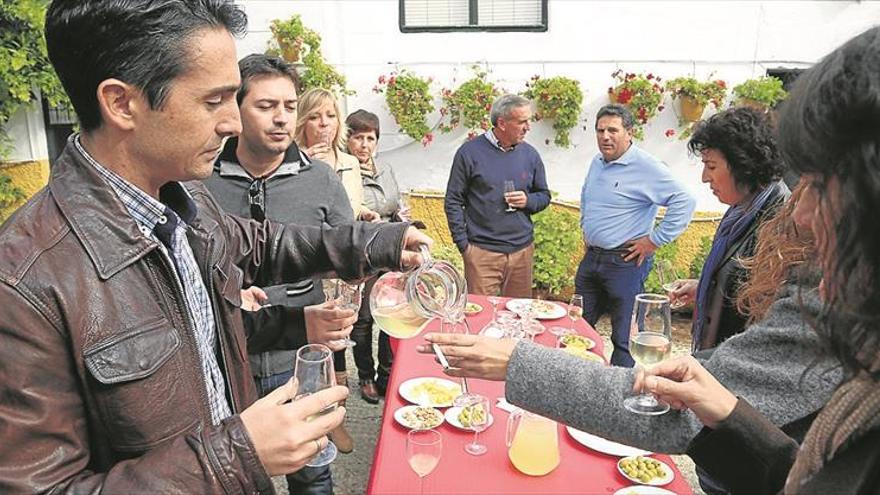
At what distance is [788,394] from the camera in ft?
5.14

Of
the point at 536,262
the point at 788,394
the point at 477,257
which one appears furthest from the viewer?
the point at 536,262

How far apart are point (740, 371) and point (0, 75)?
20.8ft

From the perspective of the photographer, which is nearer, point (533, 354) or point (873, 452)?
point (873, 452)

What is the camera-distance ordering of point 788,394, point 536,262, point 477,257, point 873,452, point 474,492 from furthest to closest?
point 536,262 < point 477,257 < point 474,492 < point 788,394 < point 873,452

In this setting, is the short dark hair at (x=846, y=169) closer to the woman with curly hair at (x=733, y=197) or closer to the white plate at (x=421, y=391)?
the white plate at (x=421, y=391)

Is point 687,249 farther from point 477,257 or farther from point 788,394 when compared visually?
point 788,394

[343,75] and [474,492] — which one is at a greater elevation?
[343,75]

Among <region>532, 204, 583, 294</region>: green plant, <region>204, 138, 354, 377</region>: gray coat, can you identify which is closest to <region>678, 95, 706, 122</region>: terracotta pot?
<region>532, 204, 583, 294</region>: green plant

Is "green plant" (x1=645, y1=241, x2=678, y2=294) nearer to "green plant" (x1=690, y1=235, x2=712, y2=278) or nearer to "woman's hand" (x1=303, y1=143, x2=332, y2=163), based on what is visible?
"green plant" (x1=690, y1=235, x2=712, y2=278)

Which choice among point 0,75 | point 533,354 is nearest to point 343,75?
point 0,75

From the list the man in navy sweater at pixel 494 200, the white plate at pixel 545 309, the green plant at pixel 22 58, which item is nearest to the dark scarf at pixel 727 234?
the white plate at pixel 545 309

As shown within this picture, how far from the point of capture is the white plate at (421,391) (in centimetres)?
245

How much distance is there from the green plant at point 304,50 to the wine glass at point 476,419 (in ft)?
15.9

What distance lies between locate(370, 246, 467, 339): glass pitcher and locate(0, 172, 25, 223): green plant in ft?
18.4
